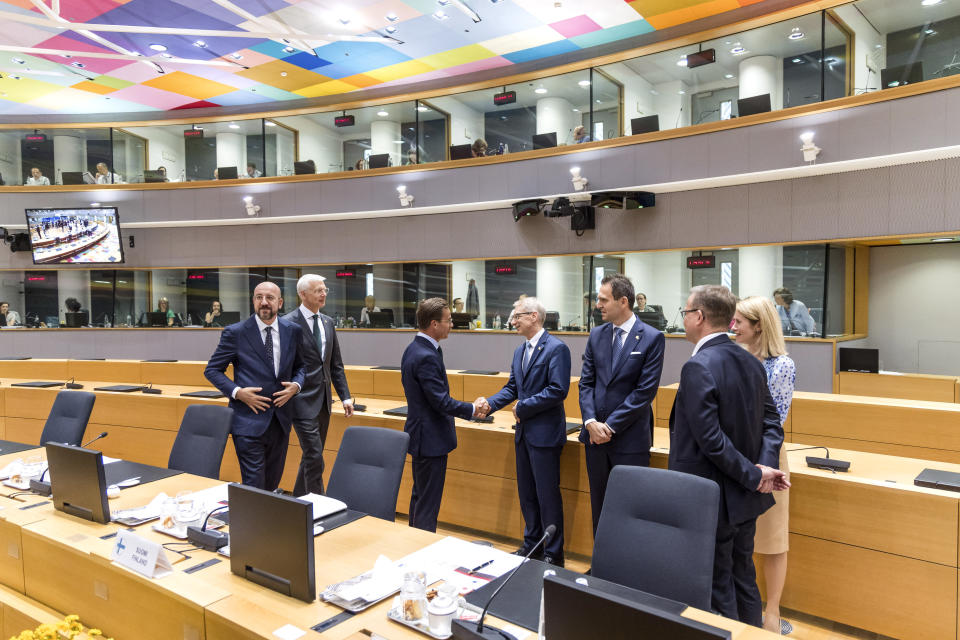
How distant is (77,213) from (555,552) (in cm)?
995

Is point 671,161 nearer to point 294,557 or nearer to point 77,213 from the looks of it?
point 294,557

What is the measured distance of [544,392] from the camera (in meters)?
3.42

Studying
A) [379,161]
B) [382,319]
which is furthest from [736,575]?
[379,161]

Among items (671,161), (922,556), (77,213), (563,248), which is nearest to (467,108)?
(563,248)

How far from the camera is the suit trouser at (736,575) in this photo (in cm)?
244

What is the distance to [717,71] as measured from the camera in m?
7.26

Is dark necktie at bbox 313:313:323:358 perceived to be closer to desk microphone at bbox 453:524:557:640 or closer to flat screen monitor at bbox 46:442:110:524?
flat screen monitor at bbox 46:442:110:524

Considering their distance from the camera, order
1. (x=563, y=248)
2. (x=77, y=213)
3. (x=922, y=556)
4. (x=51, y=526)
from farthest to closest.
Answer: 1. (x=77, y=213)
2. (x=563, y=248)
3. (x=922, y=556)
4. (x=51, y=526)

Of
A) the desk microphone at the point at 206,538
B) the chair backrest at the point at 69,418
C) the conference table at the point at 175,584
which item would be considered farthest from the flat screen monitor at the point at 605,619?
the chair backrest at the point at 69,418

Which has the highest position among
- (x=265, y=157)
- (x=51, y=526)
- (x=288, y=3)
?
(x=288, y=3)

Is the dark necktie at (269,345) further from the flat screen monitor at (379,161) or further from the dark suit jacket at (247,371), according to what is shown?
the flat screen monitor at (379,161)

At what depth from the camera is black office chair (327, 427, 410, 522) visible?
2754mm

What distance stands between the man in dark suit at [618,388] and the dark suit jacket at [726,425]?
0.62m

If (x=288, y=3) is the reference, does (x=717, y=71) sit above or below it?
below
